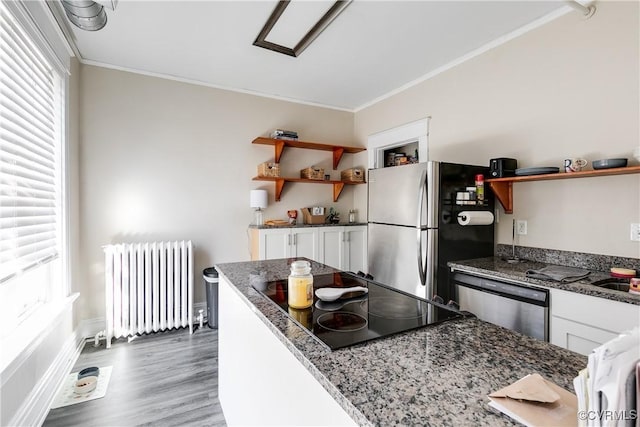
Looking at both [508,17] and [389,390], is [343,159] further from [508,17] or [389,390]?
[389,390]

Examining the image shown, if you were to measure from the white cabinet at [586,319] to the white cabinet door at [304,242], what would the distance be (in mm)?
2309

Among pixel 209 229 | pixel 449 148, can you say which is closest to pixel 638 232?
pixel 449 148

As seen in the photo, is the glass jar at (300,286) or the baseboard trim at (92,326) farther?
the baseboard trim at (92,326)

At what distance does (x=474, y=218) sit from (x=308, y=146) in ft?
7.07

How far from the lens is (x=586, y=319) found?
161cm

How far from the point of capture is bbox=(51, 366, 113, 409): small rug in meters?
1.98

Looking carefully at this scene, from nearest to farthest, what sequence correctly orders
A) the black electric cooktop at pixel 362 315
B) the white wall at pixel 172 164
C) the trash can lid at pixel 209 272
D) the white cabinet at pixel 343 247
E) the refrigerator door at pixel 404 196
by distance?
the black electric cooktop at pixel 362 315, the refrigerator door at pixel 404 196, the white wall at pixel 172 164, the trash can lid at pixel 209 272, the white cabinet at pixel 343 247

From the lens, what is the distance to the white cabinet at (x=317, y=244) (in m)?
3.33

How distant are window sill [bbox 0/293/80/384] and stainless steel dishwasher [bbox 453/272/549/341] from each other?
2674mm

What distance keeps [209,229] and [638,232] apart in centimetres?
350

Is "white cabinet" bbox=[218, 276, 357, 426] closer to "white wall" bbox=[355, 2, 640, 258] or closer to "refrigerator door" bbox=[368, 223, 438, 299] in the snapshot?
"refrigerator door" bbox=[368, 223, 438, 299]

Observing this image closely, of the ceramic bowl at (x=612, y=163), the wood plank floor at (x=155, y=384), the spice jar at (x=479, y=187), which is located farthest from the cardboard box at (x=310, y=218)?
the ceramic bowl at (x=612, y=163)

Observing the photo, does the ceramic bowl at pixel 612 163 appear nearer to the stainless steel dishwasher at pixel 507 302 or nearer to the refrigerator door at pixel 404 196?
the stainless steel dishwasher at pixel 507 302

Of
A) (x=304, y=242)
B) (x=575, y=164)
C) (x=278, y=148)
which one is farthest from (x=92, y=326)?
(x=575, y=164)
